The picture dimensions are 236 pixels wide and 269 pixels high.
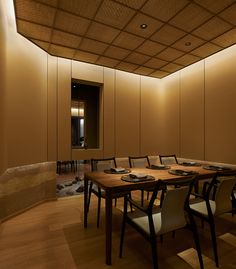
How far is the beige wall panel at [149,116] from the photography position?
15.1ft

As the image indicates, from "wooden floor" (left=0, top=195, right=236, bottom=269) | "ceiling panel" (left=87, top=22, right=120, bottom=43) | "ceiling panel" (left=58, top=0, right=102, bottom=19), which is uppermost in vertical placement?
"ceiling panel" (left=58, top=0, right=102, bottom=19)

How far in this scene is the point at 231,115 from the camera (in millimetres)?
3180

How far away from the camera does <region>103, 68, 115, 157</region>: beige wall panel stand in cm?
408

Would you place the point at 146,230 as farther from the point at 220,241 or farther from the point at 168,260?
the point at 220,241

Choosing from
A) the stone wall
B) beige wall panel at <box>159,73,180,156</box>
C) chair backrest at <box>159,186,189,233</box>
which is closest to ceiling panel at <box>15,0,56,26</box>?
the stone wall

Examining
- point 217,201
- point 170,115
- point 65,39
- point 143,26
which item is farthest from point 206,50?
point 217,201

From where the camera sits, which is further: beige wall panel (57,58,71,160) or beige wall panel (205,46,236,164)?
beige wall panel (57,58,71,160)

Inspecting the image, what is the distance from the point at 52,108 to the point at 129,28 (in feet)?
6.62

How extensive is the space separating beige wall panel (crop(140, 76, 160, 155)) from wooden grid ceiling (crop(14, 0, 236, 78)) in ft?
3.18

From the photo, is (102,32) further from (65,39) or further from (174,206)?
(174,206)

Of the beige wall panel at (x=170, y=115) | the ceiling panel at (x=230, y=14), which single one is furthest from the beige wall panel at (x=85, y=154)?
the ceiling panel at (x=230, y=14)

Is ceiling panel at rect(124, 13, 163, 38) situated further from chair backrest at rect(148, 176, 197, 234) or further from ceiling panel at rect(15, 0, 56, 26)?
chair backrest at rect(148, 176, 197, 234)

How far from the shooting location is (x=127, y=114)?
436cm

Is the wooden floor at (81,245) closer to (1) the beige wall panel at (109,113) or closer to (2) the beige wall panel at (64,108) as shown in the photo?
(2) the beige wall panel at (64,108)
